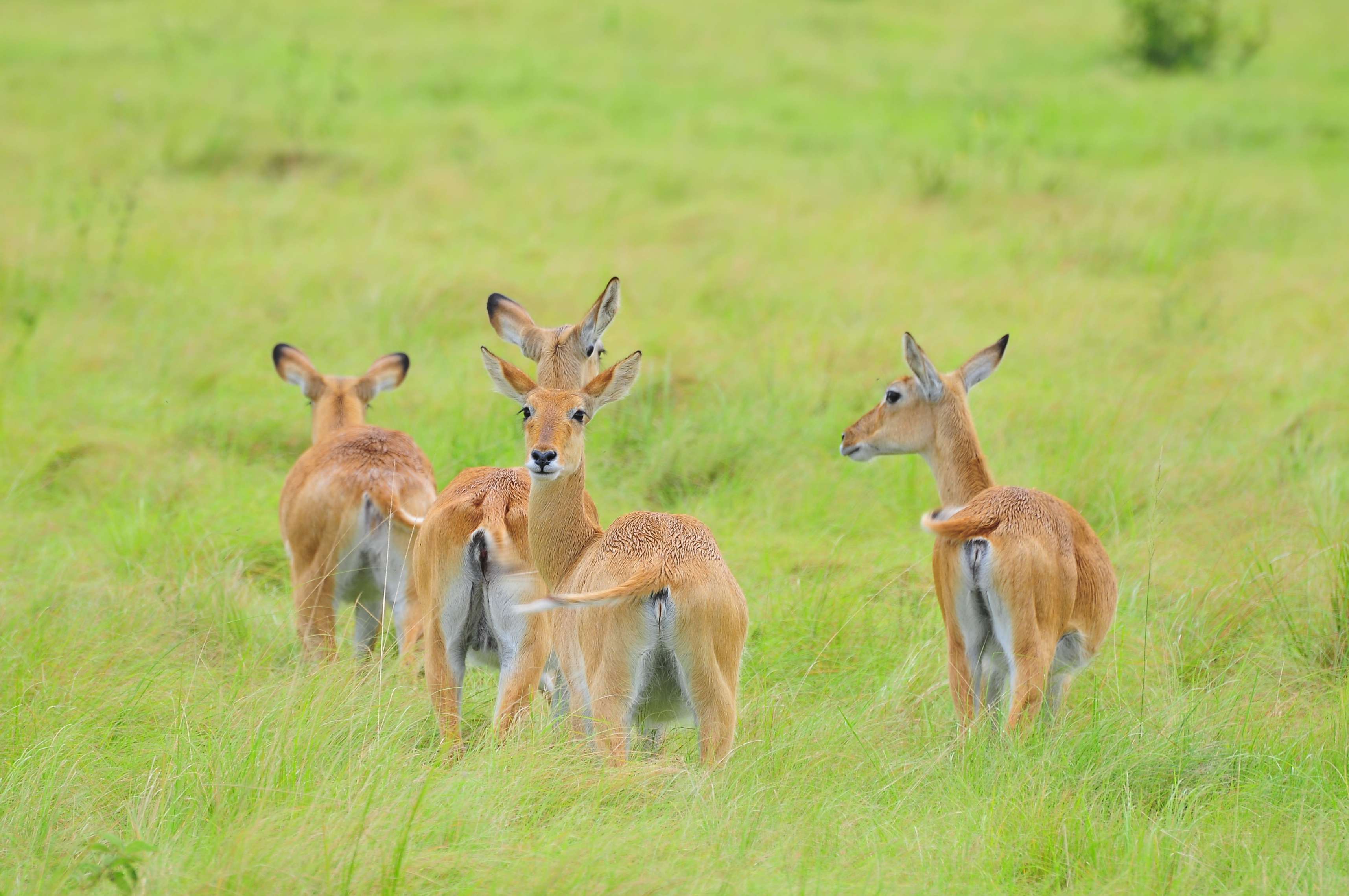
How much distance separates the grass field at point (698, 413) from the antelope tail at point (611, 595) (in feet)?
1.57

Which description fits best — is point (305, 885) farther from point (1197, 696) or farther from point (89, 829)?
point (1197, 696)

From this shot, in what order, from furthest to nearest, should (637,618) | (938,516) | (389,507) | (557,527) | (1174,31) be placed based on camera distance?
1. (1174,31)
2. (389,507)
3. (938,516)
4. (557,527)
5. (637,618)

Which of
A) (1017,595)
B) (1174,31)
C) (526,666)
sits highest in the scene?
(1174,31)

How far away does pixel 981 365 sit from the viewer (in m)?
5.26

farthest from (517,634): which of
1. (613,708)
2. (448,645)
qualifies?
(613,708)

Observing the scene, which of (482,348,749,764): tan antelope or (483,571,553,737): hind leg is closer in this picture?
(482,348,749,764): tan antelope

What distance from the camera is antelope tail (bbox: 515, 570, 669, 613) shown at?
10.6 feet

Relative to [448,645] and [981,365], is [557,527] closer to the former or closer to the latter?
[448,645]

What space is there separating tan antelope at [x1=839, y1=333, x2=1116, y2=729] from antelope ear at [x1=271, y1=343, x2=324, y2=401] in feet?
8.55

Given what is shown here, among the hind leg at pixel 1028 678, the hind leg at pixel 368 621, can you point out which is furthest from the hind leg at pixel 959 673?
the hind leg at pixel 368 621

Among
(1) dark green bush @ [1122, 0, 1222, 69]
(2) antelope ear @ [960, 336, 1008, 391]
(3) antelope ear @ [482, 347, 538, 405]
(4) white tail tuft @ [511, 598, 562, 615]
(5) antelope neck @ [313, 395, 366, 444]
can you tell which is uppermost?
(1) dark green bush @ [1122, 0, 1222, 69]

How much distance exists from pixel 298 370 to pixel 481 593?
2.12m

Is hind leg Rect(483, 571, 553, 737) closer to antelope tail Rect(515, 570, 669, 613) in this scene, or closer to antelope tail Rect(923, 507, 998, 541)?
antelope tail Rect(515, 570, 669, 613)

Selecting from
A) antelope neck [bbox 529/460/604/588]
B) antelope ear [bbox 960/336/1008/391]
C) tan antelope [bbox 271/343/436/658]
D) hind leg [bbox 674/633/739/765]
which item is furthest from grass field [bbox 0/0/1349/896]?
antelope ear [bbox 960/336/1008/391]
